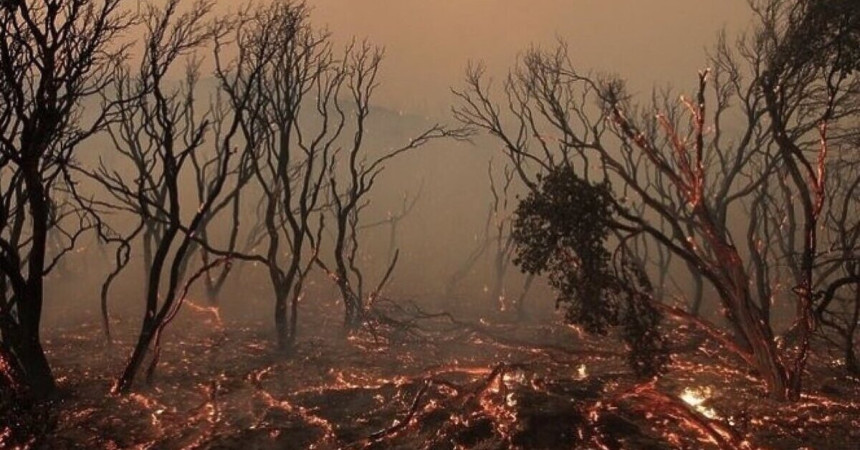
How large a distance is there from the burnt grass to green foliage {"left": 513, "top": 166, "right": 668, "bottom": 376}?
904 mm

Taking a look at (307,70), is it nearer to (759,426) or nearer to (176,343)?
(176,343)

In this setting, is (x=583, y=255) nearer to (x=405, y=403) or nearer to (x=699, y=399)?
(x=699, y=399)

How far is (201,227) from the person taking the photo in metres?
17.2

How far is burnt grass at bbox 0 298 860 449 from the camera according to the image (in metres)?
6.88

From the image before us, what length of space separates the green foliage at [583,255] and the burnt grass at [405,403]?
0.90 metres

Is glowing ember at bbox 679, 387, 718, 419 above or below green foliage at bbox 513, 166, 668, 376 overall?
below

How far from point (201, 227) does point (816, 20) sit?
15.8 m

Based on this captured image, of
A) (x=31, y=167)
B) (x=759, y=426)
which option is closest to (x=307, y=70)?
(x=31, y=167)

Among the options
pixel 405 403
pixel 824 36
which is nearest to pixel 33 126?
pixel 405 403

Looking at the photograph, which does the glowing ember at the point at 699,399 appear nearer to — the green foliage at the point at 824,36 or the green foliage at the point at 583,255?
the green foliage at the point at 583,255

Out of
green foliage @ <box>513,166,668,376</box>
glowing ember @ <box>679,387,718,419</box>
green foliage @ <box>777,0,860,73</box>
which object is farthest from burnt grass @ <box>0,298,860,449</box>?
green foliage @ <box>777,0,860,73</box>

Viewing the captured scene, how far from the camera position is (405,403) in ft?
27.0

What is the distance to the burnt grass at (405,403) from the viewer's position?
271 inches

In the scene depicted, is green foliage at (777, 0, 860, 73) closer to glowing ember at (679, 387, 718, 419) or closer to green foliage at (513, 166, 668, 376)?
green foliage at (513, 166, 668, 376)
